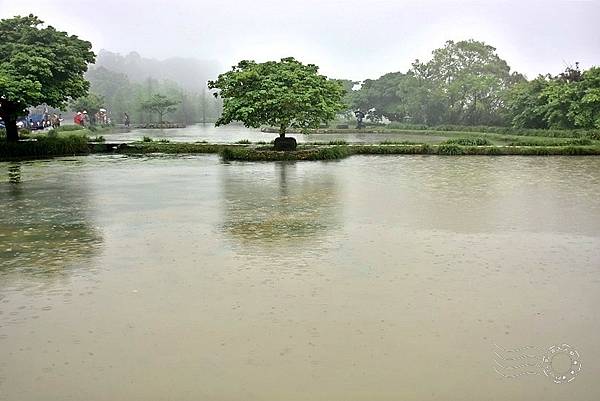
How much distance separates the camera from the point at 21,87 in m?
25.8

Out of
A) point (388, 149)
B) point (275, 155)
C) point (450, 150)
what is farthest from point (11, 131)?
point (450, 150)

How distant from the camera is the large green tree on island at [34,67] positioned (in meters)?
26.3

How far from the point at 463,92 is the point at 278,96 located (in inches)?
1631

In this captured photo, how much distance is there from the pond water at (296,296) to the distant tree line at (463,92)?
34.4 m

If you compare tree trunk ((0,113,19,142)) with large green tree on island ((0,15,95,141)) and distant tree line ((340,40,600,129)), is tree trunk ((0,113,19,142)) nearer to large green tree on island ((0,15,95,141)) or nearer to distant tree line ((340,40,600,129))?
large green tree on island ((0,15,95,141))

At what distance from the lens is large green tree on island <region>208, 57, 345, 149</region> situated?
27875mm

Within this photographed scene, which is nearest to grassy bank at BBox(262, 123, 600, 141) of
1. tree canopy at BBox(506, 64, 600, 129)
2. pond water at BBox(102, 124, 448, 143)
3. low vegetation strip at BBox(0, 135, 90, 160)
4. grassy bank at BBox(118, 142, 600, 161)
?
tree canopy at BBox(506, 64, 600, 129)

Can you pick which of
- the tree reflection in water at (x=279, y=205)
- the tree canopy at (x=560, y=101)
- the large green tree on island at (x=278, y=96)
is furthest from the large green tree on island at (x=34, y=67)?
the tree canopy at (x=560, y=101)

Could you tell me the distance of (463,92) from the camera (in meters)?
63.7

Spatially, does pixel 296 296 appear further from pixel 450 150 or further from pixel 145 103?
pixel 145 103

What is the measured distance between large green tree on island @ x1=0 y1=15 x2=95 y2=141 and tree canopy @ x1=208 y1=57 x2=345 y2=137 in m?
7.45

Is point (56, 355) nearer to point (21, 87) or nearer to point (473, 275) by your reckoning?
point (473, 275)

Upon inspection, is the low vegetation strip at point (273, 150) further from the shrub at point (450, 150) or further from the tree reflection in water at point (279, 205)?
the tree reflection in water at point (279, 205)

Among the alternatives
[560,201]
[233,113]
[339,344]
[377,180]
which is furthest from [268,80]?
[339,344]
